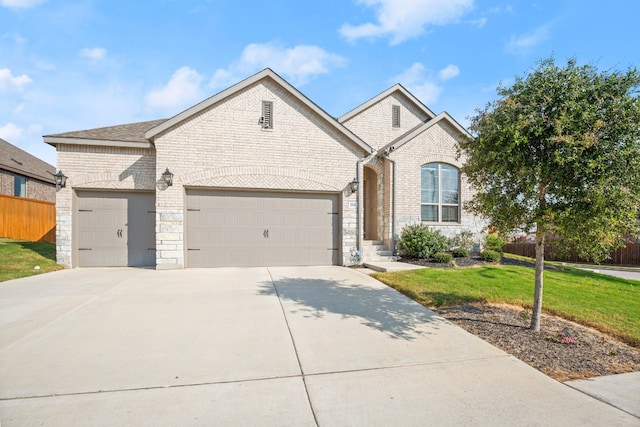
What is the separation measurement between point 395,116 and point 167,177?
952 centimetres

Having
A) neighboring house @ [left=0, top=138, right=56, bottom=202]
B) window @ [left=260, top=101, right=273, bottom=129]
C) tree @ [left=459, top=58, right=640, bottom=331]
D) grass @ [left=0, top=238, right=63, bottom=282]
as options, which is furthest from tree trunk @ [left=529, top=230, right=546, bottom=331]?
neighboring house @ [left=0, top=138, right=56, bottom=202]

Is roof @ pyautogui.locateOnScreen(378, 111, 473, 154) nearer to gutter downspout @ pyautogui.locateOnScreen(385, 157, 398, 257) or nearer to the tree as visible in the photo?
gutter downspout @ pyautogui.locateOnScreen(385, 157, 398, 257)

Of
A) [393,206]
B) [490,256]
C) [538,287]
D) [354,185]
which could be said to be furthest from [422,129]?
[538,287]

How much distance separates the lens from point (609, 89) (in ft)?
12.0

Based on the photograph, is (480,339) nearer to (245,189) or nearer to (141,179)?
(245,189)

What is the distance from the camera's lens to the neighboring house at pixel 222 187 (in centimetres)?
875

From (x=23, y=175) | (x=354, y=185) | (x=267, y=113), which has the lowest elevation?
(x=354, y=185)

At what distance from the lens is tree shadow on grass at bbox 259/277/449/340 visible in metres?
4.42

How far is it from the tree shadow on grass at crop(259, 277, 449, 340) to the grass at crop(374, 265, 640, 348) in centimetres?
60

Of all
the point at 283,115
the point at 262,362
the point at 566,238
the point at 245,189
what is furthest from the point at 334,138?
the point at 262,362

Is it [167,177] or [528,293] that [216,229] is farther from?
[528,293]

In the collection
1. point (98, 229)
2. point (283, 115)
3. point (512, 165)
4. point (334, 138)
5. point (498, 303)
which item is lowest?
point (498, 303)

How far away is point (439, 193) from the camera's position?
37.9ft

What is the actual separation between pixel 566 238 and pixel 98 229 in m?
11.6
